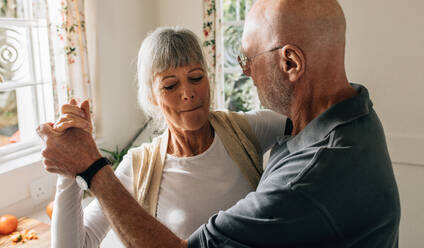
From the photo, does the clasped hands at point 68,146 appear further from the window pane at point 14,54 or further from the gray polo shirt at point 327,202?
the window pane at point 14,54

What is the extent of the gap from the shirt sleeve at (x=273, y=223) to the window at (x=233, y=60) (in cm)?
221

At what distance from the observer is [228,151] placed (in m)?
1.31

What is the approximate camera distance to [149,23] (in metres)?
3.13

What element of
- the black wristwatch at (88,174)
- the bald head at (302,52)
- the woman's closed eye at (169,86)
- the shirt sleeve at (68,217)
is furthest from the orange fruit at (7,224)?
the bald head at (302,52)

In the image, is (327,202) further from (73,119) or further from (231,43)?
(231,43)

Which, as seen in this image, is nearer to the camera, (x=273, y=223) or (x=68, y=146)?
(x=273, y=223)

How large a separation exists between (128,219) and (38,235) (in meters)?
1.04

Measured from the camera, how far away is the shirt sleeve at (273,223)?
2.41 ft

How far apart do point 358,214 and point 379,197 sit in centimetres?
6

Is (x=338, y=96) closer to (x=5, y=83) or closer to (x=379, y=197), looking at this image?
(x=379, y=197)

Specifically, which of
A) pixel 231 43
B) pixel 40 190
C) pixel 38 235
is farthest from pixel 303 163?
pixel 231 43

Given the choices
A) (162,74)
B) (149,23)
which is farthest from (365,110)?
(149,23)

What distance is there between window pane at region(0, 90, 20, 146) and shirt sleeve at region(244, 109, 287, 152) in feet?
5.07

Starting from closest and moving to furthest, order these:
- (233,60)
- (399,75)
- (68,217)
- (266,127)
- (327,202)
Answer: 1. (327,202)
2. (68,217)
3. (266,127)
4. (399,75)
5. (233,60)
